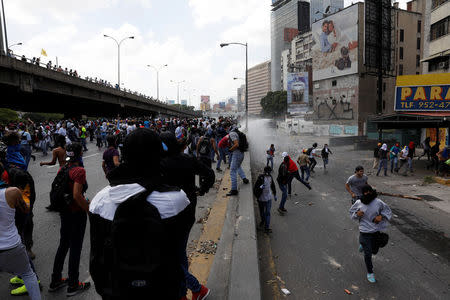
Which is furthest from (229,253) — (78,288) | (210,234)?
(78,288)

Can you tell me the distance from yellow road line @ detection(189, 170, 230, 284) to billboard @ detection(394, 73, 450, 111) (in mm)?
19100

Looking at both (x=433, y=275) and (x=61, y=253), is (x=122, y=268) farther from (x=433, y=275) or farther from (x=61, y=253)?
(x=433, y=275)

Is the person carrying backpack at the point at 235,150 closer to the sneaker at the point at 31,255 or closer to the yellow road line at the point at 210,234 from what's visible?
the yellow road line at the point at 210,234

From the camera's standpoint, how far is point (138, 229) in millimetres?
1527

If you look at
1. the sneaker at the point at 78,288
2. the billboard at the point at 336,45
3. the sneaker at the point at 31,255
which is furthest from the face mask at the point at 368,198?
the billboard at the point at 336,45

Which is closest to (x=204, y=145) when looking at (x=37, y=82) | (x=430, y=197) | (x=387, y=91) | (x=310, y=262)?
(x=310, y=262)

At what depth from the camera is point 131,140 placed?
68.6 inches

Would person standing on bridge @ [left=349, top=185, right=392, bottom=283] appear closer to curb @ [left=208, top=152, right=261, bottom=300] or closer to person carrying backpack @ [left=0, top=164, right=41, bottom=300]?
curb @ [left=208, top=152, right=261, bottom=300]

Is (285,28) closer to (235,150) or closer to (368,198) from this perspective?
(235,150)

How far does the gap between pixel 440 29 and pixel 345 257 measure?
26416 mm

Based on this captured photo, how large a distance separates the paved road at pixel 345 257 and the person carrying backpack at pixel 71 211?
2.71 meters

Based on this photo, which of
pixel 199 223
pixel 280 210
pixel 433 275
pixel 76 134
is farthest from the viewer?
pixel 76 134

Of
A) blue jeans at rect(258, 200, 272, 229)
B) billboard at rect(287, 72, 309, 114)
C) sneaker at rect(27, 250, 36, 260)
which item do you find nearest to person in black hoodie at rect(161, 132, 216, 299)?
sneaker at rect(27, 250, 36, 260)

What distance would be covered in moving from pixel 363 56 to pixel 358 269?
49481 mm
